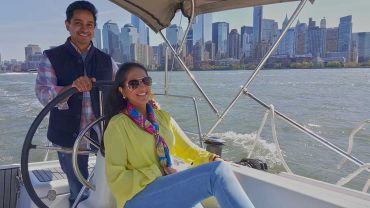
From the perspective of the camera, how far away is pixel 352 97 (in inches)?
543

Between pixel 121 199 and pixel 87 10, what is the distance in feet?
2.78

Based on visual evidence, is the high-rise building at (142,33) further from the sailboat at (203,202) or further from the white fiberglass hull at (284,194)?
the white fiberglass hull at (284,194)

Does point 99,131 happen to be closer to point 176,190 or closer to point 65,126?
point 65,126

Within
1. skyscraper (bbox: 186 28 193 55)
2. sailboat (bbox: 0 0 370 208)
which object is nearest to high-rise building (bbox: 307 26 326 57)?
skyscraper (bbox: 186 28 193 55)

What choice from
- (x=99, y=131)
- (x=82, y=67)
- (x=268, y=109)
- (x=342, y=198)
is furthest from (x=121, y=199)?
(x=268, y=109)

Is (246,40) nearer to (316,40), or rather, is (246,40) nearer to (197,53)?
(197,53)

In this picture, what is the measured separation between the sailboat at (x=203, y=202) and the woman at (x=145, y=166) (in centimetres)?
13

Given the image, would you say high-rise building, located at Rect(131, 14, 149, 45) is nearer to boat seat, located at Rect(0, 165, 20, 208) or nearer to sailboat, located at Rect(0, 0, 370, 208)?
sailboat, located at Rect(0, 0, 370, 208)

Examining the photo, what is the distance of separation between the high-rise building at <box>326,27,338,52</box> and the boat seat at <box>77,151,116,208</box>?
4.74 metres

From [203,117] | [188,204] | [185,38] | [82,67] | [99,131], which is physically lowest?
[203,117]

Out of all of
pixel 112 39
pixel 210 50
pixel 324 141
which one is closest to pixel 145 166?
pixel 324 141

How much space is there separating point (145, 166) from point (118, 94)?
311 millimetres

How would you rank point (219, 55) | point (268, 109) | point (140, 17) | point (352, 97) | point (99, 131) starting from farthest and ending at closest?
point (352, 97), point (219, 55), point (140, 17), point (268, 109), point (99, 131)

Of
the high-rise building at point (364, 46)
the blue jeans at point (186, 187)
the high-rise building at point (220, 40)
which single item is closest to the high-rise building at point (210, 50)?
the high-rise building at point (220, 40)
